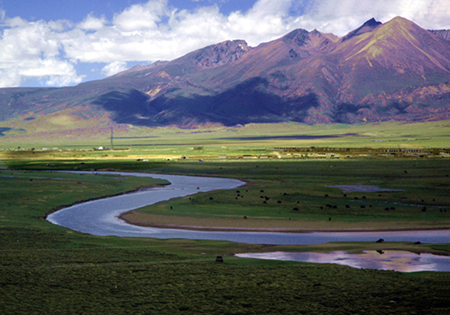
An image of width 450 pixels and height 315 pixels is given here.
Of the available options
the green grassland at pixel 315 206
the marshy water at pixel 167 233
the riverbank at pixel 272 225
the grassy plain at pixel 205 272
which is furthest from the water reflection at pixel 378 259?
the green grassland at pixel 315 206

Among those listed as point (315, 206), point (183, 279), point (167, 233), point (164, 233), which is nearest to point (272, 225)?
point (167, 233)

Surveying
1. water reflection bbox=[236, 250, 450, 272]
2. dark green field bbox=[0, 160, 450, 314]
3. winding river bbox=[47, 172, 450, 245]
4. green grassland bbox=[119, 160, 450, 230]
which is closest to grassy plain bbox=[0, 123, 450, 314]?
dark green field bbox=[0, 160, 450, 314]

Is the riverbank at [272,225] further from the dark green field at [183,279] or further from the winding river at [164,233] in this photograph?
the dark green field at [183,279]

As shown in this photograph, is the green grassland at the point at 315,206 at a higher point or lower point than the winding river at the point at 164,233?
higher

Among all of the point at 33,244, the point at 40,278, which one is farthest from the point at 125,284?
the point at 33,244

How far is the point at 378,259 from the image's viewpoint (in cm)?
2188

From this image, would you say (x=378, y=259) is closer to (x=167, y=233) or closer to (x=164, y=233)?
(x=167, y=233)

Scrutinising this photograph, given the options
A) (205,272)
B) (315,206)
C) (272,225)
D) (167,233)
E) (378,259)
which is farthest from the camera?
(315,206)

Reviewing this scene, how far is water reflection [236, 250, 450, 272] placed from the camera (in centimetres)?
2042

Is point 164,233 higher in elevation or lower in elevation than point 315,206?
lower

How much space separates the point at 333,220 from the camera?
3334 centimetres

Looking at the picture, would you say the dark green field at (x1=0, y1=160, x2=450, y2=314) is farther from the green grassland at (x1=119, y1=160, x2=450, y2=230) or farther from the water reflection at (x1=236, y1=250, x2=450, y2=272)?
the water reflection at (x1=236, y1=250, x2=450, y2=272)

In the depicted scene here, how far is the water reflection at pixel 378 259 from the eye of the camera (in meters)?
20.4

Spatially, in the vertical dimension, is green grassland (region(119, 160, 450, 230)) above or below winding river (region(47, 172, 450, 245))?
above
